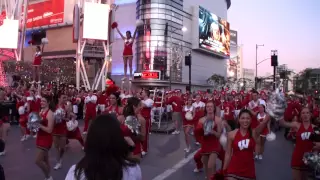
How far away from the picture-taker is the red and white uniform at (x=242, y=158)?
13.6 feet

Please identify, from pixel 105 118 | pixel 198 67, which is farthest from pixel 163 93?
pixel 198 67

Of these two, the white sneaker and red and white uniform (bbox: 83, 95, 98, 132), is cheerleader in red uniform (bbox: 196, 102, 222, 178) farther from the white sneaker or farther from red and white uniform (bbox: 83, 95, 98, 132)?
red and white uniform (bbox: 83, 95, 98, 132)

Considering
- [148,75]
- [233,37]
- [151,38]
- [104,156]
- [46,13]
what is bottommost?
[104,156]

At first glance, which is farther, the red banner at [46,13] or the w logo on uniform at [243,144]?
the red banner at [46,13]

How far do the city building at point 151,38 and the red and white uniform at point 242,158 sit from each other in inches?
1355

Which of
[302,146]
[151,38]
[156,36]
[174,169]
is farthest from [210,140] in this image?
[151,38]

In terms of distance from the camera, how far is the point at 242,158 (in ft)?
13.7

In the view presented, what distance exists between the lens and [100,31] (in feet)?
79.3

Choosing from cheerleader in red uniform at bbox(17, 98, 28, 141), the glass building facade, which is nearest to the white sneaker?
cheerleader in red uniform at bbox(17, 98, 28, 141)

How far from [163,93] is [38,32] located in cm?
4303

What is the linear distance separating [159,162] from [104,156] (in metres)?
6.60

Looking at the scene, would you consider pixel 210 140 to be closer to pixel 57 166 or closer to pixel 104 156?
pixel 57 166

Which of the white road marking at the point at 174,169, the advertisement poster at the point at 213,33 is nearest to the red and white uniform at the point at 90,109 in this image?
the white road marking at the point at 174,169

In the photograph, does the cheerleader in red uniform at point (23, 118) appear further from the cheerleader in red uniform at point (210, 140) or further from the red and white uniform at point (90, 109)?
the cheerleader in red uniform at point (210, 140)
